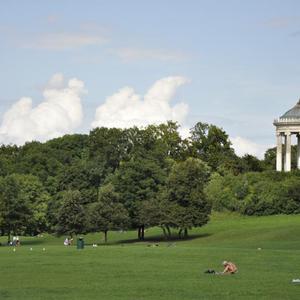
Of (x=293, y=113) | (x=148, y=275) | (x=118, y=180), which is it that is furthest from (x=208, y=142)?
(x=148, y=275)

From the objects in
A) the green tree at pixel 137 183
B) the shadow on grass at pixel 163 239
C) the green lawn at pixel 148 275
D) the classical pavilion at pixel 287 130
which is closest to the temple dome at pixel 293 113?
the classical pavilion at pixel 287 130

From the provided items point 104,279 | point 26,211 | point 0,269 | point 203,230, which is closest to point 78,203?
point 26,211

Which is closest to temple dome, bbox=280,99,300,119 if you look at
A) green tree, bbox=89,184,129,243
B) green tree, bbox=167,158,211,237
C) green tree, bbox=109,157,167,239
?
green tree, bbox=109,157,167,239

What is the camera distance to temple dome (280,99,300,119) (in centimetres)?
13771

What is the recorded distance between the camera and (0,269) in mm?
46469

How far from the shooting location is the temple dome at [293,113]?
5422 inches

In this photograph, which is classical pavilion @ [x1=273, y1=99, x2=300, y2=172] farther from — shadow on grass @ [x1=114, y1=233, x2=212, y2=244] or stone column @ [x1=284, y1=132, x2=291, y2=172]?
shadow on grass @ [x1=114, y1=233, x2=212, y2=244]

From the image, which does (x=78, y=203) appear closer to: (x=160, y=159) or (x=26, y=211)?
(x=26, y=211)

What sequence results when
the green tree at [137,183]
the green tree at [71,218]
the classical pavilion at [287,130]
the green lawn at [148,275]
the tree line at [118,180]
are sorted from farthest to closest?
1. the classical pavilion at [287,130]
2. the green tree at [137,183]
3. the green tree at [71,218]
4. the tree line at [118,180]
5. the green lawn at [148,275]

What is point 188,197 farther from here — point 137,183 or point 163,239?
point 137,183

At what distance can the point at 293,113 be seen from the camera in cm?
13900

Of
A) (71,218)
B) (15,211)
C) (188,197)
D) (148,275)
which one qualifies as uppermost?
(188,197)

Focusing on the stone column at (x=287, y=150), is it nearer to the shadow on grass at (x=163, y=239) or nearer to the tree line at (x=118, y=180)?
the tree line at (x=118, y=180)

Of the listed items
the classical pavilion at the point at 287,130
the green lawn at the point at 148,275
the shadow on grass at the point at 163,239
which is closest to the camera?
the green lawn at the point at 148,275
